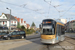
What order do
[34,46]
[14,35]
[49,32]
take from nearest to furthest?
[34,46]
[49,32]
[14,35]

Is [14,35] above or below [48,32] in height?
below

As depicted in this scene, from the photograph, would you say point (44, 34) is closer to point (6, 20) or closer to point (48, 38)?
point (48, 38)

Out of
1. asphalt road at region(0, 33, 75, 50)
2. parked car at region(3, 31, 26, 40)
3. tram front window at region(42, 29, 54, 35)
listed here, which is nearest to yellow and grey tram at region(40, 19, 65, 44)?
tram front window at region(42, 29, 54, 35)

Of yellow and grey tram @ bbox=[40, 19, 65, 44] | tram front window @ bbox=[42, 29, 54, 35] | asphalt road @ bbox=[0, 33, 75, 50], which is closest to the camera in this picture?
asphalt road @ bbox=[0, 33, 75, 50]

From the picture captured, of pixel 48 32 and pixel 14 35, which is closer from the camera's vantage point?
pixel 48 32

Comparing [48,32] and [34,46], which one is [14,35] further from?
[48,32]

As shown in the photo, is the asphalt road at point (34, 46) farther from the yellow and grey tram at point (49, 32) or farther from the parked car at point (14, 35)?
the parked car at point (14, 35)

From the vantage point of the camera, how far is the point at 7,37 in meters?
22.6

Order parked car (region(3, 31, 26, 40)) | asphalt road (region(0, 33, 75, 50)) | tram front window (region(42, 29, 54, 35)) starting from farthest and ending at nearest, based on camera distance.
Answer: parked car (region(3, 31, 26, 40)), tram front window (region(42, 29, 54, 35)), asphalt road (region(0, 33, 75, 50))

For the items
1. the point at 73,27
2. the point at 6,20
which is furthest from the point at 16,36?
the point at 73,27

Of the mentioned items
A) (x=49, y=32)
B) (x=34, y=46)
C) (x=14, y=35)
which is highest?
(x=49, y=32)

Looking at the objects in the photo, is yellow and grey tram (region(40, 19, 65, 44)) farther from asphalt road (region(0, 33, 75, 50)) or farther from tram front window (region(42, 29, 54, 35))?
asphalt road (region(0, 33, 75, 50))

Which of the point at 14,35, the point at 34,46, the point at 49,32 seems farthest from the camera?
the point at 14,35

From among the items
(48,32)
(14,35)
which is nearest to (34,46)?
(48,32)
